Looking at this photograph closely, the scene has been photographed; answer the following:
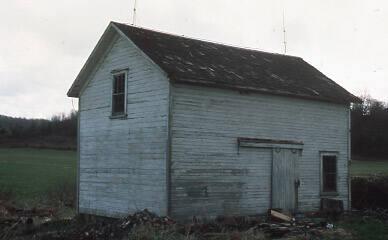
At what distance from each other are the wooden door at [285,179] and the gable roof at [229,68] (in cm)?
211

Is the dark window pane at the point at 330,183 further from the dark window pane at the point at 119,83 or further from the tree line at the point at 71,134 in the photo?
the tree line at the point at 71,134

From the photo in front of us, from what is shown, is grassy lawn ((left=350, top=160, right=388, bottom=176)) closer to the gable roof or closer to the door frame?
the gable roof

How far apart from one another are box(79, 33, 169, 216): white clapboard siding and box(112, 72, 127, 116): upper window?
0.83 feet

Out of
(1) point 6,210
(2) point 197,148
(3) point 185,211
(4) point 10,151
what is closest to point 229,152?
(2) point 197,148

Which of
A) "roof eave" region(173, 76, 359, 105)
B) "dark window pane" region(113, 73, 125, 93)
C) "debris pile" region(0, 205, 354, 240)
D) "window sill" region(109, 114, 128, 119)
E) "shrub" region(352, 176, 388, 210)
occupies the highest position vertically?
"dark window pane" region(113, 73, 125, 93)

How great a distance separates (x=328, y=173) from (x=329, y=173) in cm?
5

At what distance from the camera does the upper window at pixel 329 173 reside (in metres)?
→ 21.7

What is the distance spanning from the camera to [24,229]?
61.6 feet

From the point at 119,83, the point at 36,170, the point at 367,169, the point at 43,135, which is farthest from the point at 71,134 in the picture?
the point at 119,83

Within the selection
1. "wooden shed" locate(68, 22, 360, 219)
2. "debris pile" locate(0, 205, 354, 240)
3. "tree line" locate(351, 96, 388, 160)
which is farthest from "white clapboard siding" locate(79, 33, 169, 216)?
"tree line" locate(351, 96, 388, 160)

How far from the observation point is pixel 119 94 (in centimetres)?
1969

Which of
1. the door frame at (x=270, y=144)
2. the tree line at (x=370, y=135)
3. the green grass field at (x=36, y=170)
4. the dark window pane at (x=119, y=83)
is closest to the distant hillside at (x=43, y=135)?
the green grass field at (x=36, y=170)

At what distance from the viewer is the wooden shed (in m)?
17.4

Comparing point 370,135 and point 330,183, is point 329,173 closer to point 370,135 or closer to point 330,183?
point 330,183
